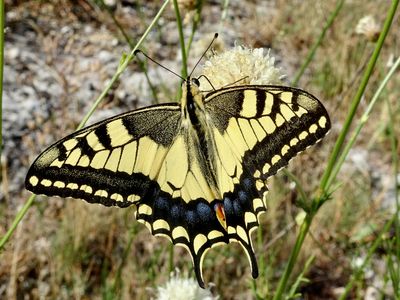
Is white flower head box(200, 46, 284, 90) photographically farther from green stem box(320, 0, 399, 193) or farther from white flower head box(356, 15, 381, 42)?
white flower head box(356, 15, 381, 42)

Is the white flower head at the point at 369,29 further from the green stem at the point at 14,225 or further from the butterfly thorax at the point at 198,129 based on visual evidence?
the green stem at the point at 14,225

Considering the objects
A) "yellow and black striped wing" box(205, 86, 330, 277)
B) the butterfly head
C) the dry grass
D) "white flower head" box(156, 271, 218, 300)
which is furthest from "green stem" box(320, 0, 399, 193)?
"white flower head" box(156, 271, 218, 300)

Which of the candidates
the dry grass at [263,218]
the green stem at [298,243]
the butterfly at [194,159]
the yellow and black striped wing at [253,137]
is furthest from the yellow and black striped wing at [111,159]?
the dry grass at [263,218]

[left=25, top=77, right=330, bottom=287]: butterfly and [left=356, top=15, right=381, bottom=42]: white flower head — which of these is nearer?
[left=25, top=77, right=330, bottom=287]: butterfly

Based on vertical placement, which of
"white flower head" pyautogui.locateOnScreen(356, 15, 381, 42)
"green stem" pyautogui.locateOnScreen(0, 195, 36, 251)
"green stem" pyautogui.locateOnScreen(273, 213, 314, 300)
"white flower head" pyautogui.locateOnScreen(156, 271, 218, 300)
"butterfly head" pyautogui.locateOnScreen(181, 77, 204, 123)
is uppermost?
"white flower head" pyautogui.locateOnScreen(356, 15, 381, 42)

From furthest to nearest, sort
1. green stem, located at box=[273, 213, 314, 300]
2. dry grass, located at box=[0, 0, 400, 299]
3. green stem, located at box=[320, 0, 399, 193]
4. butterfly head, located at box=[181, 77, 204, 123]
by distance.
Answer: dry grass, located at box=[0, 0, 400, 299] < butterfly head, located at box=[181, 77, 204, 123] < green stem, located at box=[273, 213, 314, 300] < green stem, located at box=[320, 0, 399, 193]

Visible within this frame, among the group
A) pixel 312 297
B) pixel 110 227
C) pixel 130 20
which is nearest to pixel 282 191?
pixel 312 297
